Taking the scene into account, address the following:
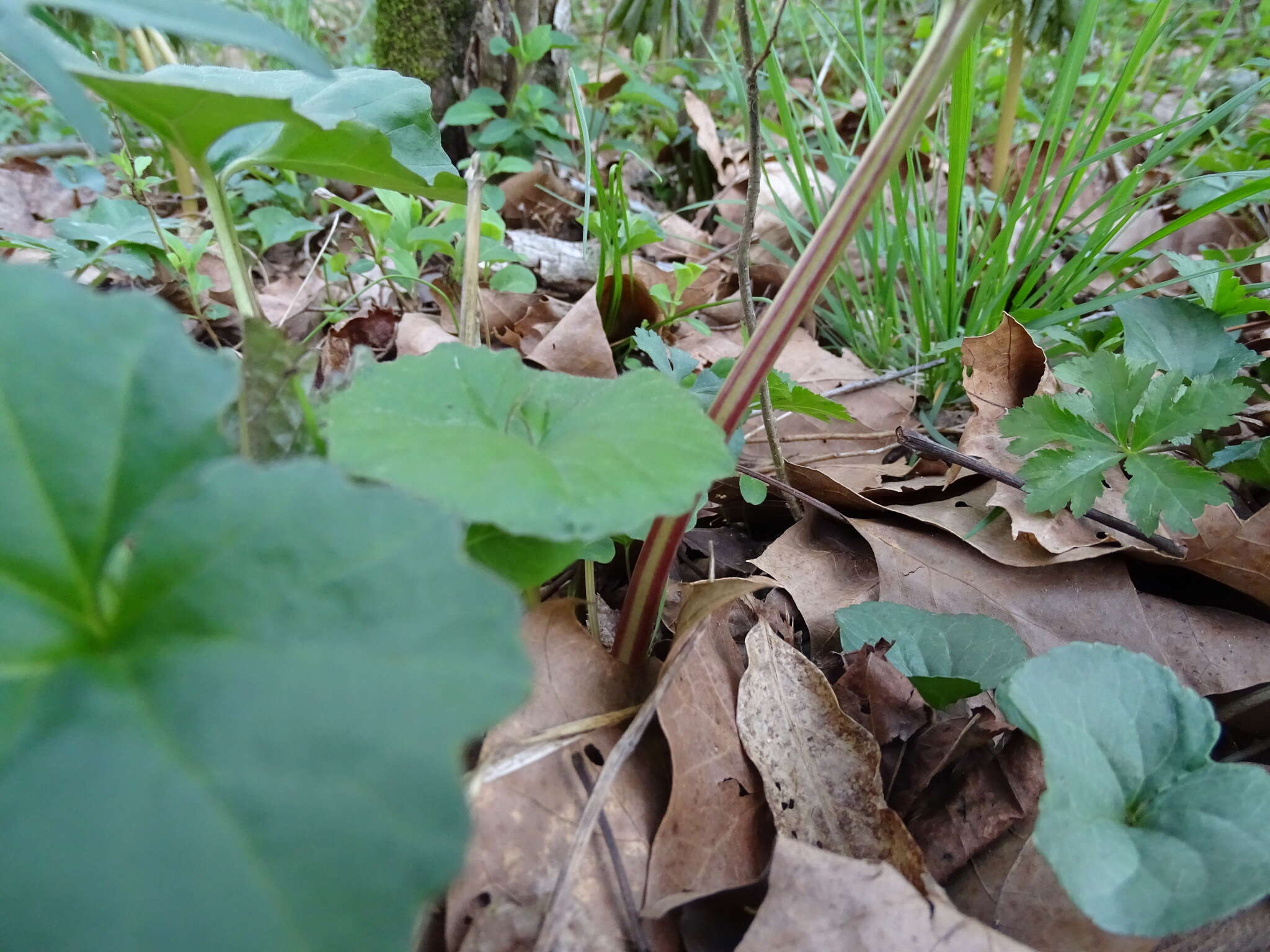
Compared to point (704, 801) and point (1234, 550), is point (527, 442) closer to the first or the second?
point (704, 801)

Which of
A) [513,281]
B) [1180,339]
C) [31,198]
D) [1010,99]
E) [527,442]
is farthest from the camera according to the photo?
[31,198]

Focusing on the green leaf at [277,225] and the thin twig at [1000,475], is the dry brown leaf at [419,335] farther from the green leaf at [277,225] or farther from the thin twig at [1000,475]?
the thin twig at [1000,475]

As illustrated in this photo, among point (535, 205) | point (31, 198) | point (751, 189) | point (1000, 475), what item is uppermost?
point (751, 189)

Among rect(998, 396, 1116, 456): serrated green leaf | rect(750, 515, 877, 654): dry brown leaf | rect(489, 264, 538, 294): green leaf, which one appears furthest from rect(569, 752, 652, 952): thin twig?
rect(489, 264, 538, 294): green leaf

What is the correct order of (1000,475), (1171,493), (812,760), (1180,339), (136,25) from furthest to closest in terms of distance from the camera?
(1180,339)
(1000,475)
(1171,493)
(812,760)
(136,25)

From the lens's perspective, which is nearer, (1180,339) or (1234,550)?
(1234,550)

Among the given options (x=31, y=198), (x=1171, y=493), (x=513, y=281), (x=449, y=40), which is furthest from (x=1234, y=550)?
(x=31, y=198)

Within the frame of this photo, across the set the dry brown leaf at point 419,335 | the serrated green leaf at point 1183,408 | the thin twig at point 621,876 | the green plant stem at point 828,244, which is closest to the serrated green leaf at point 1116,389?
the serrated green leaf at point 1183,408

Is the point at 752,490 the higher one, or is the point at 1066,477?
the point at 1066,477
